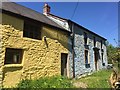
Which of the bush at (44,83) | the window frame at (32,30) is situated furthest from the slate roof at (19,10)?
the bush at (44,83)

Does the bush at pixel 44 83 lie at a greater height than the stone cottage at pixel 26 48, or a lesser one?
lesser

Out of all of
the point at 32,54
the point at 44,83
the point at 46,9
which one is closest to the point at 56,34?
the point at 32,54

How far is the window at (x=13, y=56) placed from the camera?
8.51 meters

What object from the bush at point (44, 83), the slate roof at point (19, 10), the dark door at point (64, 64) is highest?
the slate roof at point (19, 10)

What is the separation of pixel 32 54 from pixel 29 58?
15.3 inches

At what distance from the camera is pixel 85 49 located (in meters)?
17.2

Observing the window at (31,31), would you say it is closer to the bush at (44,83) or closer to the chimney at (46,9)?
the bush at (44,83)

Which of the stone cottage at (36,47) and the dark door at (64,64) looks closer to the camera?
the stone cottage at (36,47)

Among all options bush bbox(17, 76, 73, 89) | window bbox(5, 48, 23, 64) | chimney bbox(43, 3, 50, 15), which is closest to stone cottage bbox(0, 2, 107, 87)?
window bbox(5, 48, 23, 64)

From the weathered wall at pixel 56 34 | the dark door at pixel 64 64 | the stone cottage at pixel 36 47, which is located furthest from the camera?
the dark door at pixel 64 64

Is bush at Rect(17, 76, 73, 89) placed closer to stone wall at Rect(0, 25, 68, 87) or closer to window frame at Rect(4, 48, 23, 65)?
stone wall at Rect(0, 25, 68, 87)

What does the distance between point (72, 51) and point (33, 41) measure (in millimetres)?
5146

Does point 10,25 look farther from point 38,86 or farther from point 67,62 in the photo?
point 67,62

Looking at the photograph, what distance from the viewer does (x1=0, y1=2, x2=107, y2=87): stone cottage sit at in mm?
8344
